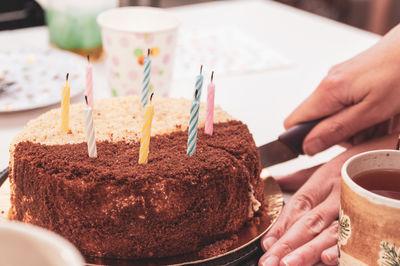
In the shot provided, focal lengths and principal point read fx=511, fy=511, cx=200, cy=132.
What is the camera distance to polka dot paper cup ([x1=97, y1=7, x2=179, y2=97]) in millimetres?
1407

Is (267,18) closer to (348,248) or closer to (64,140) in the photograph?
(64,140)

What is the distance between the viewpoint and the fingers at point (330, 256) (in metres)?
0.87

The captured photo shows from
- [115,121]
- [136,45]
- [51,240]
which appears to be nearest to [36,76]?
[136,45]

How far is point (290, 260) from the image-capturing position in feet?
2.83

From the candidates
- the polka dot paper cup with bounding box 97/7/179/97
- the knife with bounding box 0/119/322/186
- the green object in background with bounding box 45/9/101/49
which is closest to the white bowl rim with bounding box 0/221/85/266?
the knife with bounding box 0/119/322/186

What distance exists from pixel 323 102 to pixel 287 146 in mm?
130

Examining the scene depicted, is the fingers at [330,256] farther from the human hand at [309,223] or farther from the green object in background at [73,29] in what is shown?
the green object in background at [73,29]

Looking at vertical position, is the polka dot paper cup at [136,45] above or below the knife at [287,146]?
above

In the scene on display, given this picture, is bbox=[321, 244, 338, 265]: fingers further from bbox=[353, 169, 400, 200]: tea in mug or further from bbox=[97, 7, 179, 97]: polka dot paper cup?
bbox=[97, 7, 179, 97]: polka dot paper cup

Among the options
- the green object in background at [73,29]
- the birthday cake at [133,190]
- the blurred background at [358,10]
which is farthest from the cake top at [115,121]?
the blurred background at [358,10]

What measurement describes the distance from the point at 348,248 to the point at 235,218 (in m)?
0.24

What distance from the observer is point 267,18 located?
2.34 metres

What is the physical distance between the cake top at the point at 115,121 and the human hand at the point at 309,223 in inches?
8.8

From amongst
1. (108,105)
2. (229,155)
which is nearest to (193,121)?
(229,155)
